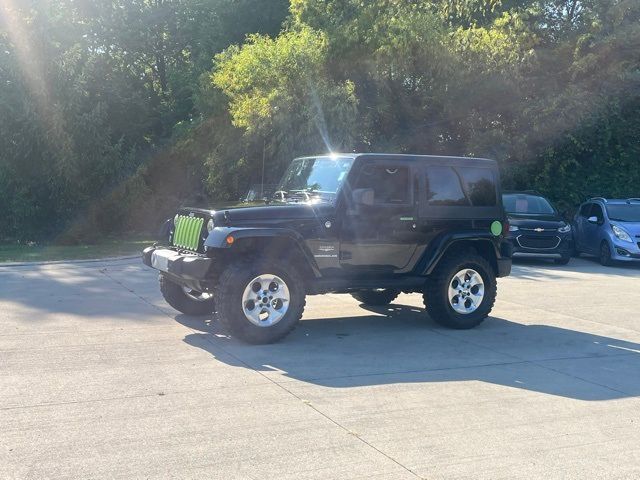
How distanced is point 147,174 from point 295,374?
66.2ft

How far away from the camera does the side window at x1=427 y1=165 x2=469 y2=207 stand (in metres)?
9.55

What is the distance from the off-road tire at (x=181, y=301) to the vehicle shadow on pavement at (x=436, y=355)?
142 mm

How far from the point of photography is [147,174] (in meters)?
26.3

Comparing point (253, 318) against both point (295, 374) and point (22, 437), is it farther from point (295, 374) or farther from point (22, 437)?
point (22, 437)

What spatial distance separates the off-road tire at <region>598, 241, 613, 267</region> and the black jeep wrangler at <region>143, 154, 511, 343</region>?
358 inches

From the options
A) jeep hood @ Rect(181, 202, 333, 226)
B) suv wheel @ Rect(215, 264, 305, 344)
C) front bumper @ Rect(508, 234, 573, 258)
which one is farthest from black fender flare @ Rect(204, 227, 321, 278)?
front bumper @ Rect(508, 234, 573, 258)

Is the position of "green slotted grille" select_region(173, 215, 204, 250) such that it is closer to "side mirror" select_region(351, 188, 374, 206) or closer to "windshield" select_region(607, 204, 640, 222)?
"side mirror" select_region(351, 188, 374, 206)

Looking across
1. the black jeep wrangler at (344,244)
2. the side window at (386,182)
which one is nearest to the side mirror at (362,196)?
the black jeep wrangler at (344,244)

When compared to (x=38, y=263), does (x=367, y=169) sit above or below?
above

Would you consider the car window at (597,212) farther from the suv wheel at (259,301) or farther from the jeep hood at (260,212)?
the suv wheel at (259,301)

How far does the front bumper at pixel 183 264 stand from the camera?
26.9 ft

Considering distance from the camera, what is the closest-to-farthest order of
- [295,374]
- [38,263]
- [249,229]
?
[295,374], [249,229], [38,263]

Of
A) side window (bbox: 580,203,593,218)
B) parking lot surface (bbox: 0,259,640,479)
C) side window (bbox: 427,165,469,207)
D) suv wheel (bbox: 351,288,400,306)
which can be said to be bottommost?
parking lot surface (bbox: 0,259,640,479)

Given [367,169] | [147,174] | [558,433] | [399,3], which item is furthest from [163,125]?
[558,433]
